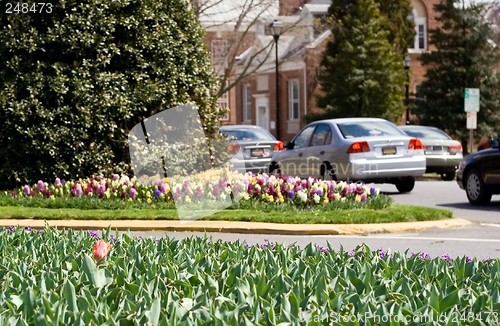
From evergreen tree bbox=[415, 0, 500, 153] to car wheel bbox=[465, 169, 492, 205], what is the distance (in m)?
22.7

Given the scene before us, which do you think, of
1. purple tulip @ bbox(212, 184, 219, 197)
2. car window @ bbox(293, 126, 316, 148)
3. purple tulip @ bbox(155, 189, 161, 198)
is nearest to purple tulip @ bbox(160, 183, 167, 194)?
purple tulip @ bbox(155, 189, 161, 198)

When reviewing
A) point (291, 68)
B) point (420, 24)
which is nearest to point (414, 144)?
point (291, 68)

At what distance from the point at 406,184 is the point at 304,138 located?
2.59 m

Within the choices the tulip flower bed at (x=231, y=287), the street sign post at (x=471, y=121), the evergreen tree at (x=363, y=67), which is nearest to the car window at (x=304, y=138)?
the street sign post at (x=471, y=121)

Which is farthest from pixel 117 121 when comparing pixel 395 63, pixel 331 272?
pixel 395 63

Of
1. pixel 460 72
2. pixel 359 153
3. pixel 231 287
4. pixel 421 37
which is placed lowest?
pixel 359 153

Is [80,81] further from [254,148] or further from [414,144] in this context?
[254,148]

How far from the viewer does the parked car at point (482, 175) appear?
53.5ft

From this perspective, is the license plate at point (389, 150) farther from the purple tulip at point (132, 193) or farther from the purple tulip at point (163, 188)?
the purple tulip at point (132, 193)

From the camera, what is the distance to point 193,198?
14445 millimetres

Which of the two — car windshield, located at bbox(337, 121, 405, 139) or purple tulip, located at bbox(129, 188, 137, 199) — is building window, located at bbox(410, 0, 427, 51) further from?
purple tulip, located at bbox(129, 188, 137, 199)

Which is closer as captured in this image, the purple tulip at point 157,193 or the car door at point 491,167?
the purple tulip at point 157,193

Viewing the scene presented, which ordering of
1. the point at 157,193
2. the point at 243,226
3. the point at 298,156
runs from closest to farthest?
the point at 243,226 → the point at 157,193 → the point at 298,156

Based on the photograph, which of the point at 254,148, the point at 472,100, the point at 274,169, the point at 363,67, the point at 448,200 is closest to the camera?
the point at 448,200
